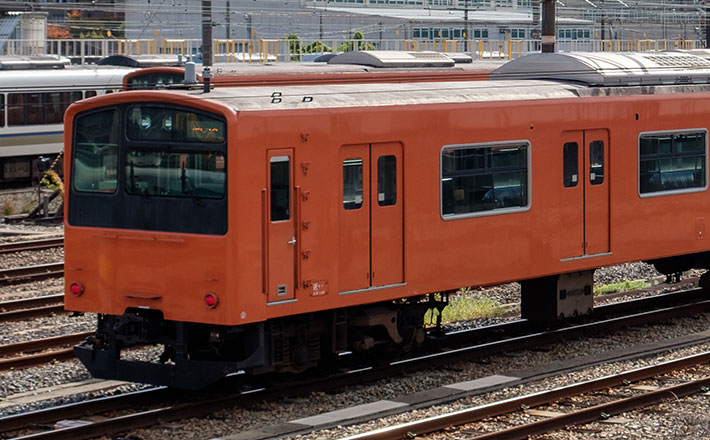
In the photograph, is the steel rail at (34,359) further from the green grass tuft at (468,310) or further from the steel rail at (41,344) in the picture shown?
the green grass tuft at (468,310)

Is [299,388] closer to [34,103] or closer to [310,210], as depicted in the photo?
[310,210]

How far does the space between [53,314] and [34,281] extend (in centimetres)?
274

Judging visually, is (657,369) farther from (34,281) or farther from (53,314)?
(34,281)

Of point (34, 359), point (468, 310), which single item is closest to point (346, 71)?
point (468, 310)

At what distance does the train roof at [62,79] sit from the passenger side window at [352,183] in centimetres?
2236

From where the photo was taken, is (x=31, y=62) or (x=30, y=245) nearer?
(x=30, y=245)

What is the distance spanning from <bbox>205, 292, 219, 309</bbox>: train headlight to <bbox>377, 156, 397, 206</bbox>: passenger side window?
6.60ft

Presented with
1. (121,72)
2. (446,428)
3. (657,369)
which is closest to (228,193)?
(446,428)

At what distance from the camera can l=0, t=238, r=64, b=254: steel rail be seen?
20614mm

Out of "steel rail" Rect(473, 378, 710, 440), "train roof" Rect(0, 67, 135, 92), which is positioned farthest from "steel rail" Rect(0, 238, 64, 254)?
"steel rail" Rect(473, 378, 710, 440)

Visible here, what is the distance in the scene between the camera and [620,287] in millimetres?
18188

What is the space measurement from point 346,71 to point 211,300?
11792mm

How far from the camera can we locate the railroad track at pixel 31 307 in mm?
15428

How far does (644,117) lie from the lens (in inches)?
570
